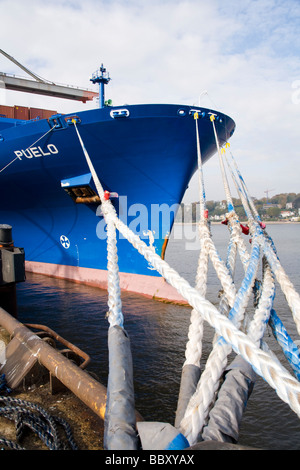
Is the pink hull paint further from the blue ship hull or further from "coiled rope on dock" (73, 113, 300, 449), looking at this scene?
"coiled rope on dock" (73, 113, 300, 449)

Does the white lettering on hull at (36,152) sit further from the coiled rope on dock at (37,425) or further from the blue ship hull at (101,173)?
the coiled rope on dock at (37,425)

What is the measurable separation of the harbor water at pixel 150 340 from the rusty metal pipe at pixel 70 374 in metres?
1.51

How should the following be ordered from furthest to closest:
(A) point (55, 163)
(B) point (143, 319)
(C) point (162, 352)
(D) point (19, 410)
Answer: (A) point (55, 163) < (B) point (143, 319) < (C) point (162, 352) < (D) point (19, 410)

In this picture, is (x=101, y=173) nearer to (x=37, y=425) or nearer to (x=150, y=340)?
(x=150, y=340)

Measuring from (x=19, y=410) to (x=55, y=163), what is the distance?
8.47 m

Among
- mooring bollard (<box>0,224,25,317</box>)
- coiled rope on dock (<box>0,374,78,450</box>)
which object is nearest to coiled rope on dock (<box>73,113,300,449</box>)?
coiled rope on dock (<box>0,374,78,450</box>)

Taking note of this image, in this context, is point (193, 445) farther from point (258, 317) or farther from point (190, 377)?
point (258, 317)

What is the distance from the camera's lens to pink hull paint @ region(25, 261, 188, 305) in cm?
1024

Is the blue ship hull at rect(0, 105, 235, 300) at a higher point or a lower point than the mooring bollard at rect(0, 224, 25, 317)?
higher

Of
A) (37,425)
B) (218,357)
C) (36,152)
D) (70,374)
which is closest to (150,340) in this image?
(70,374)

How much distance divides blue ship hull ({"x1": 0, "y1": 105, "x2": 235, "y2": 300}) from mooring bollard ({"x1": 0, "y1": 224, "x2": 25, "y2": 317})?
3.89 m
